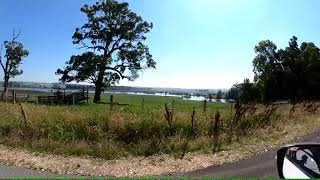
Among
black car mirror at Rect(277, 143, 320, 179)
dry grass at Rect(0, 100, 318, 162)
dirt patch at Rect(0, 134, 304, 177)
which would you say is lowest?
dirt patch at Rect(0, 134, 304, 177)

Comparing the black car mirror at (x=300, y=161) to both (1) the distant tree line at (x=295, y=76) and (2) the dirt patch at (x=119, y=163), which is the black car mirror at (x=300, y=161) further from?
(1) the distant tree line at (x=295, y=76)

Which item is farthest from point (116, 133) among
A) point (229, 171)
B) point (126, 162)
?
point (229, 171)

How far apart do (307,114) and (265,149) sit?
13915mm

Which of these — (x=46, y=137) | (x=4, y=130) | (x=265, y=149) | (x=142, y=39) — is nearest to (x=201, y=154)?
(x=265, y=149)

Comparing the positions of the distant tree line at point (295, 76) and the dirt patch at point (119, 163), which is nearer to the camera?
the dirt patch at point (119, 163)

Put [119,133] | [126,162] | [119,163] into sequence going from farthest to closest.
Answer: [119,133] < [126,162] < [119,163]

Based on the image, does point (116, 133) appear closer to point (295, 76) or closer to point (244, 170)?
point (244, 170)

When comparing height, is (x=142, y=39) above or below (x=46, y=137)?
above

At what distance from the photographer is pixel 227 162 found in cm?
1095

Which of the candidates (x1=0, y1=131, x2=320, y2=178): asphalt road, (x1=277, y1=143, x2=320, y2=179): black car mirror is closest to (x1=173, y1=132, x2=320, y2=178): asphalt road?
(x1=0, y1=131, x2=320, y2=178): asphalt road

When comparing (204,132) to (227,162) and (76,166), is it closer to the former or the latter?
(227,162)

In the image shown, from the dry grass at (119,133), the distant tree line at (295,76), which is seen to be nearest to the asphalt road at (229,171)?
the dry grass at (119,133)

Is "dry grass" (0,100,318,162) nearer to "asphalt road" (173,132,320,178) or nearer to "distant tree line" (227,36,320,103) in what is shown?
"asphalt road" (173,132,320,178)

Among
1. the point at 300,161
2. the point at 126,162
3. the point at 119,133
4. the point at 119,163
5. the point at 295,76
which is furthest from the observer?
the point at 295,76
